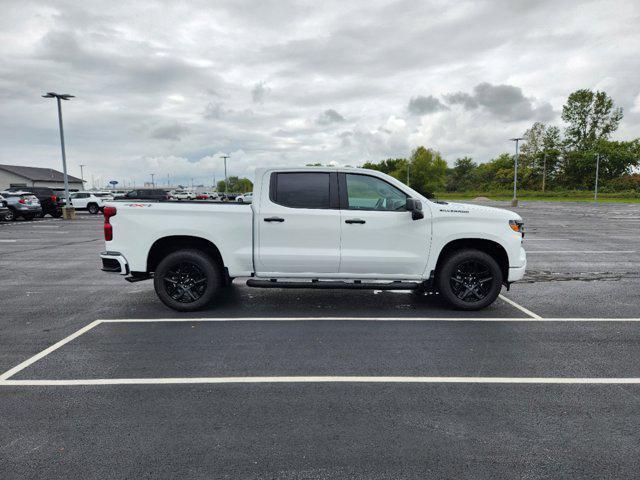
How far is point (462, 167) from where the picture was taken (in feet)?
458

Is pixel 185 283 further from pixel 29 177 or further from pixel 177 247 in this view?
pixel 29 177

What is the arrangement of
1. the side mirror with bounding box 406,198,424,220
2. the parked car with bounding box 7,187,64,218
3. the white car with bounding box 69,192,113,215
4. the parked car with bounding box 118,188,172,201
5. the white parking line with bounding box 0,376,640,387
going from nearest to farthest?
1. the white parking line with bounding box 0,376,640,387
2. the side mirror with bounding box 406,198,424,220
3. the parked car with bounding box 118,188,172,201
4. the parked car with bounding box 7,187,64,218
5. the white car with bounding box 69,192,113,215


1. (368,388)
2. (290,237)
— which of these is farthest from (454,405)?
(290,237)

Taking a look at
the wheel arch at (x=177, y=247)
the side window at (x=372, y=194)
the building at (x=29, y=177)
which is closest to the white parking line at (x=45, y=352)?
the wheel arch at (x=177, y=247)

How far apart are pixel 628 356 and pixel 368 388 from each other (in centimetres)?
291

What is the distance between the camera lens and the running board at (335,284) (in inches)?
243

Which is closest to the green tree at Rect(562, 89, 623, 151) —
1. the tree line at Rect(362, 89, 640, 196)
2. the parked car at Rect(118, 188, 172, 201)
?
the tree line at Rect(362, 89, 640, 196)

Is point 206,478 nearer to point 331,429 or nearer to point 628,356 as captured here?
point 331,429

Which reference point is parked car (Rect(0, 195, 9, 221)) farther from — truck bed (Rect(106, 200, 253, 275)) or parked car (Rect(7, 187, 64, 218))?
truck bed (Rect(106, 200, 253, 275))

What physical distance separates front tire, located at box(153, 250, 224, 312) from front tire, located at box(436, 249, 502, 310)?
3230mm

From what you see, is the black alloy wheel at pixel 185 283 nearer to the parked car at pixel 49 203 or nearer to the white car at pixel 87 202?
the parked car at pixel 49 203

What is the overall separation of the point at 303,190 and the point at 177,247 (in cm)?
201

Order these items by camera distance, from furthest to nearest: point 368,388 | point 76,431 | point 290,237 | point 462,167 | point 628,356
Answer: point 462,167, point 290,237, point 628,356, point 368,388, point 76,431

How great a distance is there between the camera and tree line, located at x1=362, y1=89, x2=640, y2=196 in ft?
288
